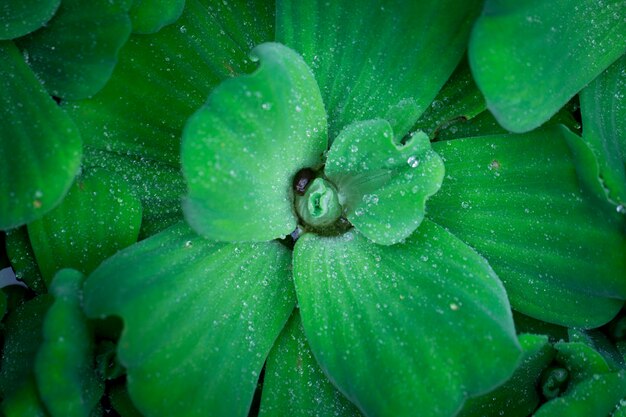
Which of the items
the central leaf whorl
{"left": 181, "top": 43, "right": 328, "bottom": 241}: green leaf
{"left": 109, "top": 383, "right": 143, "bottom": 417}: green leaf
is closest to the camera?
{"left": 181, "top": 43, "right": 328, "bottom": 241}: green leaf

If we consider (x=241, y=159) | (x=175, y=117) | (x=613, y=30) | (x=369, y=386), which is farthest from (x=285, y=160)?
(x=613, y=30)

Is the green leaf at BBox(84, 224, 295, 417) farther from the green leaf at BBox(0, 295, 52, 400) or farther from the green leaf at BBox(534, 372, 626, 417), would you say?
the green leaf at BBox(534, 372, 626, 417)

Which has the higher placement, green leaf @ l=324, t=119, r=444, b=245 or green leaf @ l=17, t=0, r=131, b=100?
green leaf @ l=17, t=0, r=131, b=100

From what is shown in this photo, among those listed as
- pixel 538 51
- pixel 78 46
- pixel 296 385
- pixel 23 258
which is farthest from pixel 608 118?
pixel 23 258

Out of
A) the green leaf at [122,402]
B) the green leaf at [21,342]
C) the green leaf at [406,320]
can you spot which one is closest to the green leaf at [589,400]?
the green leaf at [406,320]

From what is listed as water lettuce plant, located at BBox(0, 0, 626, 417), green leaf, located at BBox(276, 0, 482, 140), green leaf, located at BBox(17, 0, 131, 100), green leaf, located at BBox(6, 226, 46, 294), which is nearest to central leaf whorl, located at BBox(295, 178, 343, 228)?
water lettuce plant, located at BBox(0, 0, 626, 417)

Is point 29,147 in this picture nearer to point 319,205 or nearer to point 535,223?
point 319,205
